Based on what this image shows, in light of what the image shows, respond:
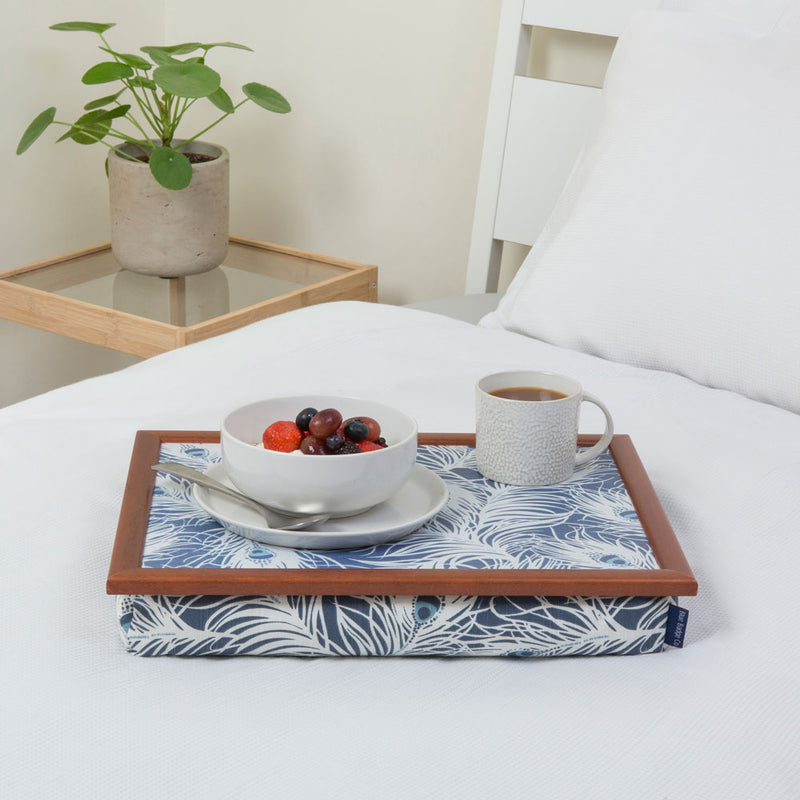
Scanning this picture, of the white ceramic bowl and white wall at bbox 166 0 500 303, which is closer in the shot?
the white ceramic bowl

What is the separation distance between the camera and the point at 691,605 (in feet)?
2.08

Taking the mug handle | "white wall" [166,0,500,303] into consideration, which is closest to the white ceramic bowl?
the mug handle

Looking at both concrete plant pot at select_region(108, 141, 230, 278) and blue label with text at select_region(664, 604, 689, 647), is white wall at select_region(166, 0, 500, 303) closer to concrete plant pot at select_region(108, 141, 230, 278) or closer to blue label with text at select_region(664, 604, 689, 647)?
concrete plant pot at select_region(108, 141, 230, 278)

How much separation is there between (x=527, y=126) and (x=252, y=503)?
1.18 metres

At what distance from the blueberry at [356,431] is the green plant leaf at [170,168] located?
1.01 m

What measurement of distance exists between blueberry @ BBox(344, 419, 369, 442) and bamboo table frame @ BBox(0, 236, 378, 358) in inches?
37.1

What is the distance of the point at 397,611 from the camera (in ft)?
1.82

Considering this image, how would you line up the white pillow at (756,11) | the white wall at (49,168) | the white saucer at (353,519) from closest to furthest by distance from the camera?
1. the white saucer at (353,519)
2. the white pillow at (756,11)
3. the white wall at (49,168)

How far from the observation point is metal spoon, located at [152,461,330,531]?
604 millimetres

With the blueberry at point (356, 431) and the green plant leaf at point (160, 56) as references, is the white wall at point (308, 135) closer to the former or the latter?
the green plant leaf at point (160, 56)

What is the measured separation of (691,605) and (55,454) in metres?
0.48

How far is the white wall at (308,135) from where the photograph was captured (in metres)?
1.86

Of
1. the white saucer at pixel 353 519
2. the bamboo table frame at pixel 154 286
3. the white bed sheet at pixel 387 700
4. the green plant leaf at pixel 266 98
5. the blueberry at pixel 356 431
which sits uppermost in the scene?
the green plant leaf at pixel 266 98

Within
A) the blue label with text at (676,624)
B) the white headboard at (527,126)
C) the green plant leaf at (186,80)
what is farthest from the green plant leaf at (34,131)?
the blue label with text at (676,624)
